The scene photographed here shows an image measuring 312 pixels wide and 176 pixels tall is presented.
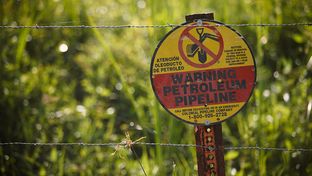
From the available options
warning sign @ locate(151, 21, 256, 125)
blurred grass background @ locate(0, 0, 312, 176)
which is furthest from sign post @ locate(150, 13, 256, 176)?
blurred grass background @ locate(0, 0, 312, 176)

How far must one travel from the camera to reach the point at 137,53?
287 cm

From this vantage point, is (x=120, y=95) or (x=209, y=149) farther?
(x=120, y=95)

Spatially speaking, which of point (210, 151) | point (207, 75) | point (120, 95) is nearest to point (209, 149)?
point (210, 151)

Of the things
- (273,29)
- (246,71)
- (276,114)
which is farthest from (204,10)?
(246,71)

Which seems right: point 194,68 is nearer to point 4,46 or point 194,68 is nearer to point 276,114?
point 276,114

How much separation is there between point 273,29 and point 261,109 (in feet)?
3.06

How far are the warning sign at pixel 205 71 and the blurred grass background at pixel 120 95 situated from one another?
0.33m

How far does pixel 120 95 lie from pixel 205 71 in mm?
1319

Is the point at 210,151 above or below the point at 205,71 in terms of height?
below

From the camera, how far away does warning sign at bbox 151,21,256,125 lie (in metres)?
1.50

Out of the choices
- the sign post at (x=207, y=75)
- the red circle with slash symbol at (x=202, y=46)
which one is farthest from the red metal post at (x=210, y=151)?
the red circle with slash symbol at (x=202, y=46)

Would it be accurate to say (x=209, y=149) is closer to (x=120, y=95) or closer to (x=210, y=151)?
(x=210, y=151)

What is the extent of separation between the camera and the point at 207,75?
1.50m

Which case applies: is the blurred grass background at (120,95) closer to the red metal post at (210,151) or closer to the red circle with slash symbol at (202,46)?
the red metal post at (210,151)
